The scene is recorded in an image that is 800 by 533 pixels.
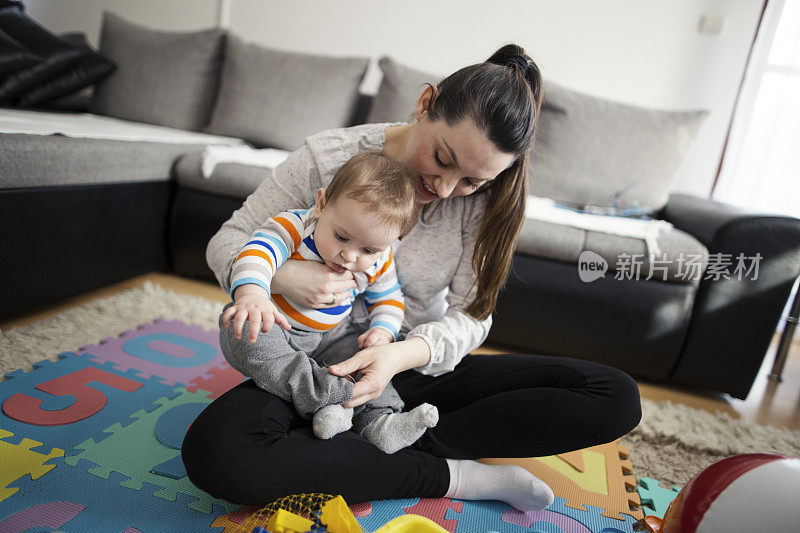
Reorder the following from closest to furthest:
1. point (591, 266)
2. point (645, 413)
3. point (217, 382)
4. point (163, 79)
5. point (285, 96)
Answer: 1. point (217, 382)
2. point (645, 413)
3. point (591, 266)
4. point (285, 96)
5. point (163, 79)

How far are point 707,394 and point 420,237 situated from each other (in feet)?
4.30

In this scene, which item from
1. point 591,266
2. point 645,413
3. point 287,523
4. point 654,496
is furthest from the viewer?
point 591,266

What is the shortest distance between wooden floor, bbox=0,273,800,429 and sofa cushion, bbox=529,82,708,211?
0.80 meters

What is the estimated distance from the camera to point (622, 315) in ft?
5.88

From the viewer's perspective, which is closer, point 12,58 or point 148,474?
point 148,474

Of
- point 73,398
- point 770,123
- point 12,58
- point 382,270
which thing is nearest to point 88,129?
point 12,58

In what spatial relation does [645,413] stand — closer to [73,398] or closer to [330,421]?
[330,421]

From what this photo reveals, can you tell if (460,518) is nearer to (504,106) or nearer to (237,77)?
(504,106)

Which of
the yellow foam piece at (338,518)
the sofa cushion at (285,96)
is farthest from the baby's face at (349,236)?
the sofa cushion at (285,96)

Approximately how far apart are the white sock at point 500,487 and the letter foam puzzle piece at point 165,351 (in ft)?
2.28

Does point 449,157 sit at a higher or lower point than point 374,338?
higher

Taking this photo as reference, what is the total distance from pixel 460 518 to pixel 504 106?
0.71 meters

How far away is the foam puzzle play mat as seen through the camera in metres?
0.84

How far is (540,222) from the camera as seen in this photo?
1.84 m
